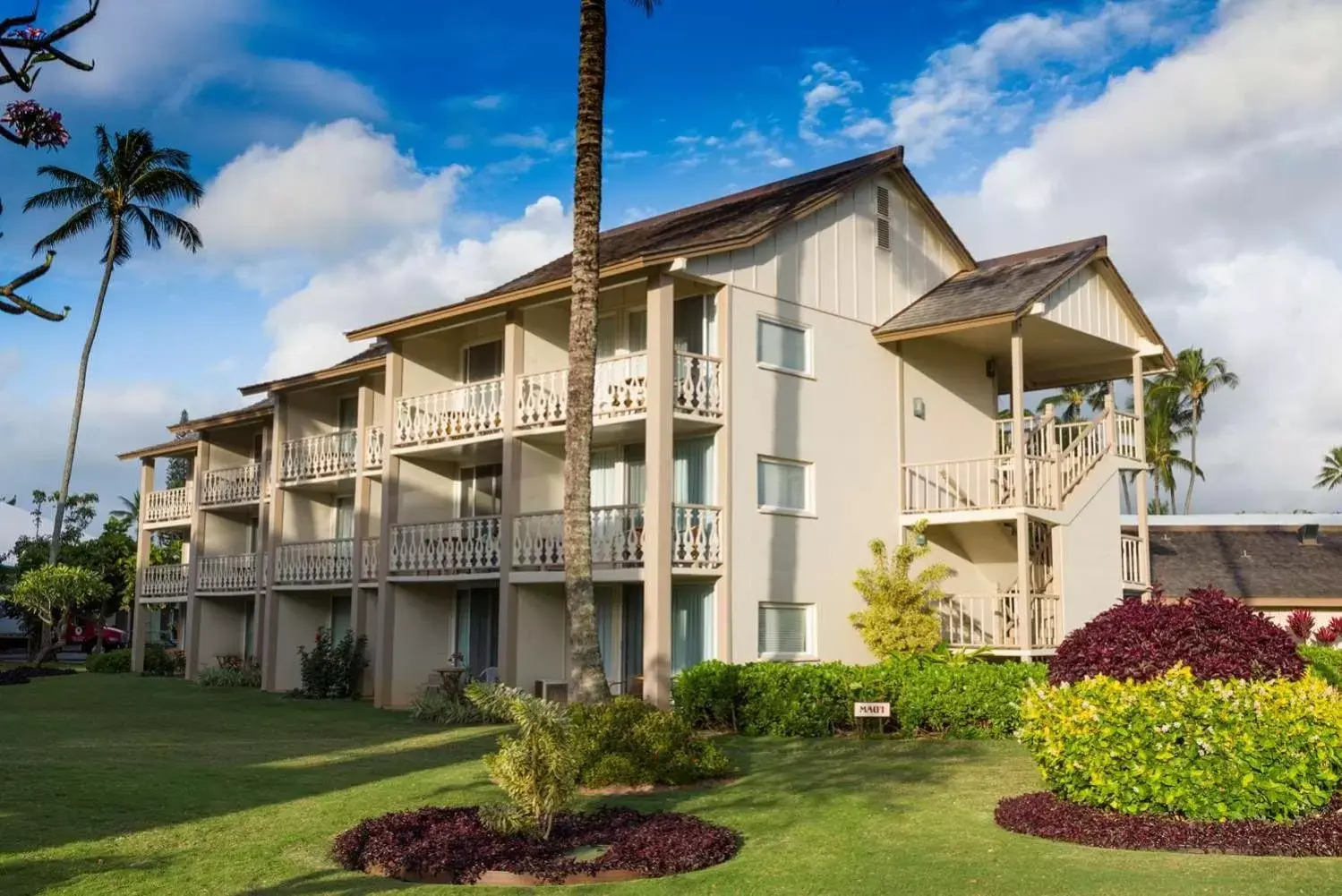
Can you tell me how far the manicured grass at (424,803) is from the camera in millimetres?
10086

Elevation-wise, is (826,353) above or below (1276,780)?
above

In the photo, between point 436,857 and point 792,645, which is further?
point 792,645

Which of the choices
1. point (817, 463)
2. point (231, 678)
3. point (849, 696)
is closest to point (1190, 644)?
point (849, 696)

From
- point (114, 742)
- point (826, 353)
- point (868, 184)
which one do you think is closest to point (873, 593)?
point (826, 353)

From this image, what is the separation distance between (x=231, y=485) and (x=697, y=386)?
60.6 ft

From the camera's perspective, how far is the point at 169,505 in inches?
1565

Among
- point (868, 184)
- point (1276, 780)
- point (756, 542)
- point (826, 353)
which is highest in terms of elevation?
point (868, 184)

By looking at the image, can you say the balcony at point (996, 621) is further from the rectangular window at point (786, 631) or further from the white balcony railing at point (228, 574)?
the white balcony railing at point (228, 574)

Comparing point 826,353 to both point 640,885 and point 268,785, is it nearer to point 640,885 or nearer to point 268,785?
point 268,785

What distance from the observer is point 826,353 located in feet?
81.1

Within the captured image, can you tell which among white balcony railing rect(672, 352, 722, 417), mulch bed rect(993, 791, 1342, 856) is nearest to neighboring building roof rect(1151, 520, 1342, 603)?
white balcony railing rect(672, 352, 722, 417)

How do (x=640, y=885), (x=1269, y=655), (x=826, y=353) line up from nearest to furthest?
(x=640, y=885) < (x=1269, y=655) < (x=826, y=353)

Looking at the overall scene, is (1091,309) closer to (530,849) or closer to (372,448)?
(372,448)

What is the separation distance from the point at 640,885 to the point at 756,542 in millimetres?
12665
